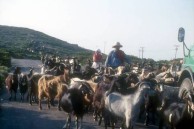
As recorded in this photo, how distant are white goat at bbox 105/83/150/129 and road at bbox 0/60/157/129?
6.83 ft

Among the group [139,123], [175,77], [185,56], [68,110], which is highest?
[185,56]

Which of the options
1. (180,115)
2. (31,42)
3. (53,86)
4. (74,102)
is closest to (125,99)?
(74,102)

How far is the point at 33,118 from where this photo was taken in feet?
43.9

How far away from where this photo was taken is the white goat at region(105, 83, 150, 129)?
9836 mm

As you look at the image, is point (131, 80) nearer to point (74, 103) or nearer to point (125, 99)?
point (125, 99)

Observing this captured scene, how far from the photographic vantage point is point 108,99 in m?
10.7

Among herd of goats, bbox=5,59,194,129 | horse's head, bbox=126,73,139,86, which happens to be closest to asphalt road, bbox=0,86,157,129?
herd of goats, bbox=5,59,194,129

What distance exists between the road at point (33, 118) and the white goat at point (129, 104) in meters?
2.08

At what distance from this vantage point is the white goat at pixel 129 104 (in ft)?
32.3

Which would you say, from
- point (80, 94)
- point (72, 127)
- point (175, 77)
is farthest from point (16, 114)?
point (175, 77)

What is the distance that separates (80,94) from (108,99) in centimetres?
94

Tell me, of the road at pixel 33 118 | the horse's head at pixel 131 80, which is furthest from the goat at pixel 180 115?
the road at pixel 33 118

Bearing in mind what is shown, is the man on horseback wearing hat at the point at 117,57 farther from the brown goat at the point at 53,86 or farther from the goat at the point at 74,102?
the goat at the point at 74,102

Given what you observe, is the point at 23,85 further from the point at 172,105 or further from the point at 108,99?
the point at 172,105
